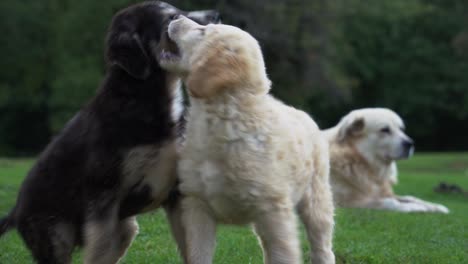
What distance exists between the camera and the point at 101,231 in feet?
18.4

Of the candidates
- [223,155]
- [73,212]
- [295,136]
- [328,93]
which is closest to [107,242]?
[73,212]

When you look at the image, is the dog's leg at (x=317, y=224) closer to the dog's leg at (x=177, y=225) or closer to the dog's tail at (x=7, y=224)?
the dog's leg at (x=177, y=225)

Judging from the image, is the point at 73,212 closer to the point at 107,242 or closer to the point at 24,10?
the point at 107,242

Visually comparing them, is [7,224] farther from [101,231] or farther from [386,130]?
[386,130]

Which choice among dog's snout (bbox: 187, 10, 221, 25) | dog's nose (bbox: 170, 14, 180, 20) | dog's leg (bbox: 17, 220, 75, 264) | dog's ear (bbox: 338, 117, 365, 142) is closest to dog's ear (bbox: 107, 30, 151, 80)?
dog's nose (bbox: 170, 14, 180, 20)

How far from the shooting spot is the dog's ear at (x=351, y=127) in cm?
1127

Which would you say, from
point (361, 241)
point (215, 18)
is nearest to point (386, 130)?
point (361, 241)

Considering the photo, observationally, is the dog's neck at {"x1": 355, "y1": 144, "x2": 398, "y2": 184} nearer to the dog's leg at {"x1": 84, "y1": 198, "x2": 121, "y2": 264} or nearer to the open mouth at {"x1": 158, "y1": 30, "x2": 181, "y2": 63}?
the open mouth at {"x1": 158, "y1": 30, "x2": 181, "y2": 63}

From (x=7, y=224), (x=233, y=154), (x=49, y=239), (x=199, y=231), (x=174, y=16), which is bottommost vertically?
(x=7, y=224)

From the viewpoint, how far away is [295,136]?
553cm

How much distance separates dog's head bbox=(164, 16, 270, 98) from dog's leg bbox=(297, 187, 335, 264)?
103 centimetres

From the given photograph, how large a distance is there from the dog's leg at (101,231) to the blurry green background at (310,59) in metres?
21.5

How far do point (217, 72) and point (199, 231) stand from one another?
1.06 metres

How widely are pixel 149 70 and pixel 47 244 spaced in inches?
63.2
